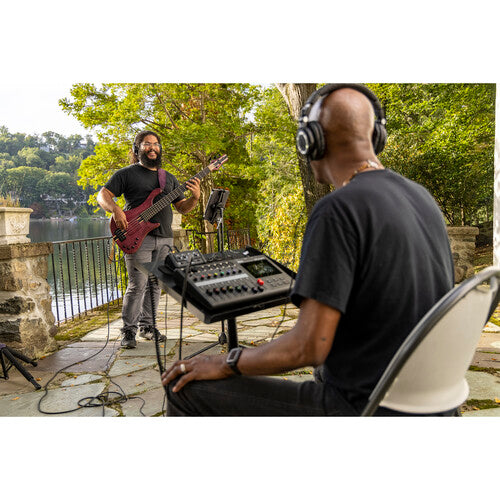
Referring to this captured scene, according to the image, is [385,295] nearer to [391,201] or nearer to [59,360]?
[391,201]

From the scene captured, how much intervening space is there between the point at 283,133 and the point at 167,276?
17.7 feet

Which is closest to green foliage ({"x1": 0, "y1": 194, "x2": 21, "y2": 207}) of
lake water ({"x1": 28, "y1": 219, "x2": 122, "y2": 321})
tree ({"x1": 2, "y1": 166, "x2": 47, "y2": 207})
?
lake water ({"x1": 28, "y1": 219, "x2": 122, "y2": 321})

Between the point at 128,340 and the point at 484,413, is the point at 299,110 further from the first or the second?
the point at 484,413

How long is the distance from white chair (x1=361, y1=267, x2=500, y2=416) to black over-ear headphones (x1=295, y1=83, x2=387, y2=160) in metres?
0.48

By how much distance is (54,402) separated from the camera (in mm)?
2438

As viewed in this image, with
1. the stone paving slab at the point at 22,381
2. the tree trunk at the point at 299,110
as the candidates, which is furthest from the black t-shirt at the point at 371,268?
the tree trunk at the point at 299,110

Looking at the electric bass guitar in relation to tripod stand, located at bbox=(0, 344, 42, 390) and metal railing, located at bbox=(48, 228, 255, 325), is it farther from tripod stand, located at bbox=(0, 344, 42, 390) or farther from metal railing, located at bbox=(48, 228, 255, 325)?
tripod stand, located at bbox=(0, 344, 42, 390)

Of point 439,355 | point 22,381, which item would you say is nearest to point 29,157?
point 22,381

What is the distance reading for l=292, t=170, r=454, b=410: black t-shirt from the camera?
0.91 meters

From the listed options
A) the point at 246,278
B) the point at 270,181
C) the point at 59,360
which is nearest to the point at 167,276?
the point at 246,278

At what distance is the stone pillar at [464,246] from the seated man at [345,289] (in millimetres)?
4734

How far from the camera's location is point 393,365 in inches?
35.3

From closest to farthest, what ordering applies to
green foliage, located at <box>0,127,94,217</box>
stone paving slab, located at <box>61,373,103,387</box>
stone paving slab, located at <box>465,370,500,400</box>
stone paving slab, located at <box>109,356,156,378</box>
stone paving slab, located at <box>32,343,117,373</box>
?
stone paving slab, located at <box>465,370,500,400</box>
stone paving slab, located at <box>61,373,103,387</box>
stone paving slab, located at <box>109,356,156,378</box>
stone paving slab, located at <box>32,343,117,373</box>
green foliage, located at <box>0,127,94,217</box>

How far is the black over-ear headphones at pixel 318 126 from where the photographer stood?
1.10 meters
